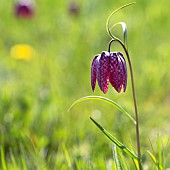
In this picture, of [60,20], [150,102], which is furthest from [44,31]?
[150,102]

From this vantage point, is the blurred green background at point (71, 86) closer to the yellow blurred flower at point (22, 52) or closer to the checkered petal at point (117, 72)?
the yellow blurred flower at point (22, 52)

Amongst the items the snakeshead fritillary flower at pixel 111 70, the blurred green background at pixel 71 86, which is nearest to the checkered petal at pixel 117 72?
the snakeshead fritillary flower at pixel 111 70

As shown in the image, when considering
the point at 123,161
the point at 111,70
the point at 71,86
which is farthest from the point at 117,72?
the point at 71,86

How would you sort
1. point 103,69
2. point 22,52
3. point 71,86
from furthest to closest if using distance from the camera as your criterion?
point 22,52
point 71,86
point 103,69

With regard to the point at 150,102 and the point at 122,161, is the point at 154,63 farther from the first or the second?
the point at 122,161

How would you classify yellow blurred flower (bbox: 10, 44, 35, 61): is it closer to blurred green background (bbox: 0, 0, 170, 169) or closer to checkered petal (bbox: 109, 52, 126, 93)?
blurred green background (bbox: 0, 0, 170, 169)

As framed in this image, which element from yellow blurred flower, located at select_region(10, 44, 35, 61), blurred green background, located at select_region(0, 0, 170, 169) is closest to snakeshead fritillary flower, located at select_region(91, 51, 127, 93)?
blurred green background, located at select_region(0, 0, 170, 169)

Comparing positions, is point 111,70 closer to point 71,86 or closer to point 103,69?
point 103,69
